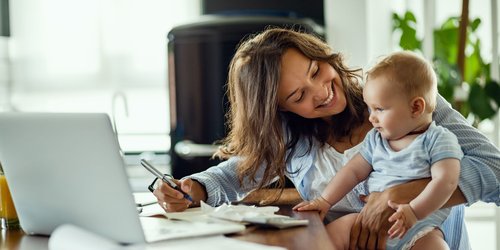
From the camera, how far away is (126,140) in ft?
15.8

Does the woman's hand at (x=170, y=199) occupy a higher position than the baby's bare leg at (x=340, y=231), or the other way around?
the woman's hand at (x=170, y=199)

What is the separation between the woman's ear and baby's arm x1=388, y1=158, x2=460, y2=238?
135 mm

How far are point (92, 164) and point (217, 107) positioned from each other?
2.53 m

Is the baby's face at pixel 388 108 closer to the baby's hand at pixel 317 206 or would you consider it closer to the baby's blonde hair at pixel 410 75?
the baby's blonde hair at pixel 410 75

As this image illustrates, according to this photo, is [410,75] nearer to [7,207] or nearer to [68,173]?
[68,173]

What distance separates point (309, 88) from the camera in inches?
83.6

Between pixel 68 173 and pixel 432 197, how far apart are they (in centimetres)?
79

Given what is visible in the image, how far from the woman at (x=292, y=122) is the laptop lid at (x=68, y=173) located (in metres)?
0.39

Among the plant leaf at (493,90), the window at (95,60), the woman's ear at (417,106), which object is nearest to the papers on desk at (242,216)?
the woman's ear at (417,106)

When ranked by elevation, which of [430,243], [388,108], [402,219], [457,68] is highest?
[388,108]

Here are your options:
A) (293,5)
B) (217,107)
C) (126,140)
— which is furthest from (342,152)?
(126,140)

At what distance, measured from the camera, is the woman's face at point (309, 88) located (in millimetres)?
2129

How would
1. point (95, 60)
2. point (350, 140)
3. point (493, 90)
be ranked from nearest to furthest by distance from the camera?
1. point (350, 140)
2. point (493, 90)
3. point (95, 60)

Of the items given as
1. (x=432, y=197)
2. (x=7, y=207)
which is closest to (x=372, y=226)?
(x=432, y=197)
